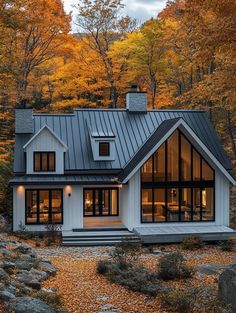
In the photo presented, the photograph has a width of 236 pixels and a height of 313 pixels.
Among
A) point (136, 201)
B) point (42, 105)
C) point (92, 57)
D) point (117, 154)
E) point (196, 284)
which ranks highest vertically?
point (92, 57)

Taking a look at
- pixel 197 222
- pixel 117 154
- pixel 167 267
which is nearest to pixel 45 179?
pixel 117 154

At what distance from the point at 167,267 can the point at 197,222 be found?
33.3 ft

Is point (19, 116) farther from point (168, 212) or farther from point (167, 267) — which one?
point (167, 267)

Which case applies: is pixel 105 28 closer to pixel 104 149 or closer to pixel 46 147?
pixel 104 149

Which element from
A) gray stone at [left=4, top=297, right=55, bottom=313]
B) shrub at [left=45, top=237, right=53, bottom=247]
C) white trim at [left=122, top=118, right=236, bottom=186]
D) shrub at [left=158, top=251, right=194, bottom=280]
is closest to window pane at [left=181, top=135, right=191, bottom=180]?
white trim at [left=122, top=118, right=236, bottom=186]

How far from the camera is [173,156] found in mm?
22500

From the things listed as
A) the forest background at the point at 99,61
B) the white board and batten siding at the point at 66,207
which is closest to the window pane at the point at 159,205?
the white board and batten siding at the point at 66,207

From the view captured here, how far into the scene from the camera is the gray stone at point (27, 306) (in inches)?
321

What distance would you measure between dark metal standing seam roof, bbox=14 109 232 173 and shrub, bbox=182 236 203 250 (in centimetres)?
464

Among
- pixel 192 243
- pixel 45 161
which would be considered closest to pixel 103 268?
pixel 192 243

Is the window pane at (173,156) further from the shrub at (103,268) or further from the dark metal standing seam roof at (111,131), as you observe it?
the shrub at (103,268)

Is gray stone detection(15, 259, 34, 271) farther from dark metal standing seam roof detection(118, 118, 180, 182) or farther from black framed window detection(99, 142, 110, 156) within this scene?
black framed window detection(99, 142, 110, 156)

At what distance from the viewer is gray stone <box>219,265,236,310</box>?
923cm

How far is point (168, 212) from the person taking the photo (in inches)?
890
